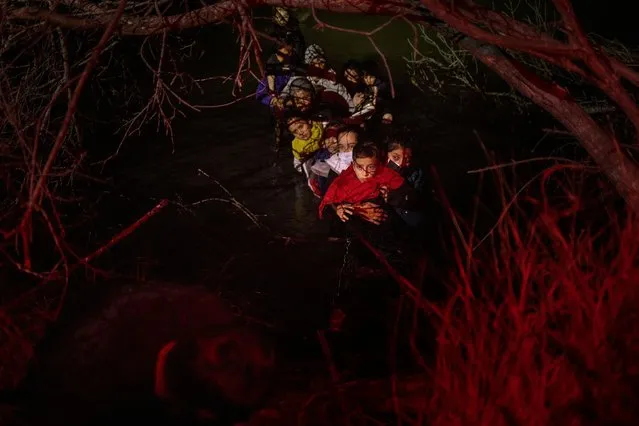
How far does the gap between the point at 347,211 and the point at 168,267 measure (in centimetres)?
187

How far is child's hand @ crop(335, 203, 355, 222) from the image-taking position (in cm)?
530

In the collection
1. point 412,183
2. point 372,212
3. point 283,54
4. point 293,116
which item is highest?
point 283,54

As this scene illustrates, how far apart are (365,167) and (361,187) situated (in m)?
0.20

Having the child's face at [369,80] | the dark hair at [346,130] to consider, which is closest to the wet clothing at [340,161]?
the dark hair at [346,130]

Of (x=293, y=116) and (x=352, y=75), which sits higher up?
(x=352, y=75)

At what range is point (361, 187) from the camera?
5301mm

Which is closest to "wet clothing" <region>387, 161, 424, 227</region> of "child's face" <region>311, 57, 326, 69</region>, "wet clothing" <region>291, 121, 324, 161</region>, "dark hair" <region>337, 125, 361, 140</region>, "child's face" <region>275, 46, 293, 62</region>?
"dark hair" <region>337, 125, 361, 140</region>

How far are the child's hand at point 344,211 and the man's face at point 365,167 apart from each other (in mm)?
264

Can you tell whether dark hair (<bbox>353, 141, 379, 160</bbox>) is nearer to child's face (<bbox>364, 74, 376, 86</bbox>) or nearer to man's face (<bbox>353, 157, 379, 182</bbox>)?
man's face (<bbox>353, 157, 379, 182</bbox>)

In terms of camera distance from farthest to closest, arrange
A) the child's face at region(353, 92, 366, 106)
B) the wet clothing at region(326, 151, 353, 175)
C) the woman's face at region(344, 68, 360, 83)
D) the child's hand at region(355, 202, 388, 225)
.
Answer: the woman's face at region(344, 68, 360, 83) < the child's face at region(353, 92, 366, 106) < the wet clothing at region(326, 151, 353, 175) < the child's hand at region(355, 202, 388, 225)

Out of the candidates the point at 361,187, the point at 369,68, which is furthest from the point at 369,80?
the point at 361,187

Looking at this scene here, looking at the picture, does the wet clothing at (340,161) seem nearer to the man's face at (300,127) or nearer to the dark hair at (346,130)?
the dark hair at (346,130)

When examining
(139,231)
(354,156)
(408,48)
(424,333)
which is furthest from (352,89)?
(408,48)

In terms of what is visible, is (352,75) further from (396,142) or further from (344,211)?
(344,211)
